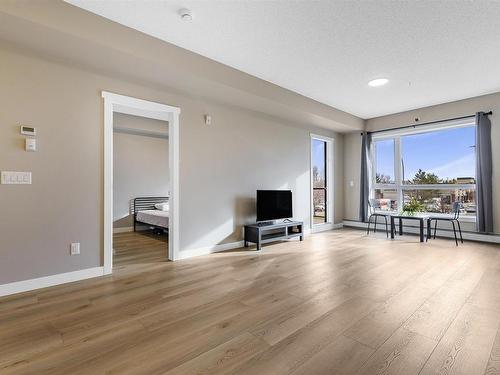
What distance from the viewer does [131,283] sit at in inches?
118

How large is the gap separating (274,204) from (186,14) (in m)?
Answer: 3.33

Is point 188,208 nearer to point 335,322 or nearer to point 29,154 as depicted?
point 29,154

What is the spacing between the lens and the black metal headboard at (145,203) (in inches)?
268

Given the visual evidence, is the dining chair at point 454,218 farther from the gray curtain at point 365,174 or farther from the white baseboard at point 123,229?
the white baseboard at point 123,229

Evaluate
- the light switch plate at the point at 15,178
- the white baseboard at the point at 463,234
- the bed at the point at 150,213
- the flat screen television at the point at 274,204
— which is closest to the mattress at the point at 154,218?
the bed at the point at 150,213

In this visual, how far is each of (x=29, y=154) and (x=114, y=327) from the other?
2.04 metres

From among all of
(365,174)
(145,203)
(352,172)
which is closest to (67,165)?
(145,203)

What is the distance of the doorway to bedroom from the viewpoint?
6.04m

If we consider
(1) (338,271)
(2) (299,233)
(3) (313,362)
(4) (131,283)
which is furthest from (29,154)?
Answer: (2) (299,233)

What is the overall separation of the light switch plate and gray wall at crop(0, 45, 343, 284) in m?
0.04

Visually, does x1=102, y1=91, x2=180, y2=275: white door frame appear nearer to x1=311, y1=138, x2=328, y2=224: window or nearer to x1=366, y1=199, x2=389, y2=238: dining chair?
x1=311, y1=138, x2=328, y2=224: window

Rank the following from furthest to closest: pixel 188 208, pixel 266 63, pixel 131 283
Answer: pixel 188 208
pixel 266 63
pixel 131 283

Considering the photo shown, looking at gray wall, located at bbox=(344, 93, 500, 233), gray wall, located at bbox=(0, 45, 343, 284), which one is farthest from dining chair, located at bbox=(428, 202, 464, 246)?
gray wall, located at bbox=(0, 45, 343, 284)

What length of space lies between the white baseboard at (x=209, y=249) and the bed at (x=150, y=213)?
4.94 ft
